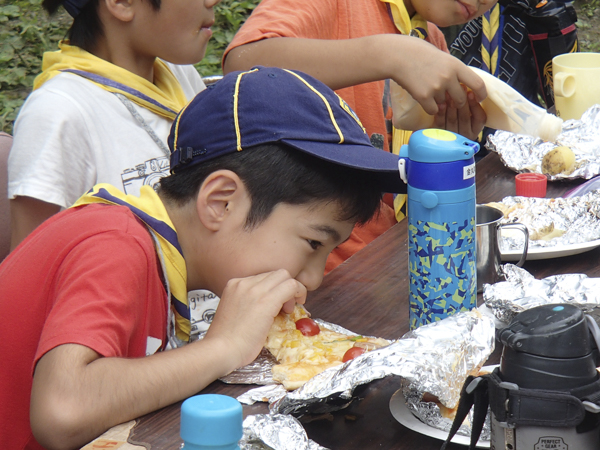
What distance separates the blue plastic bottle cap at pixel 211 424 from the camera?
0.66 meters

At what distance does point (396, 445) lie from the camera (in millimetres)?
906

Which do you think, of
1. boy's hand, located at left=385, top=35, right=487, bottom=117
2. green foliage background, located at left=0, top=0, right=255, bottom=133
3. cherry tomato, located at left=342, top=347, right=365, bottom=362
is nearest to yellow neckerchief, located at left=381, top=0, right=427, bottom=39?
boy's hand, located at left=385, top=35, right=487, bottom=117

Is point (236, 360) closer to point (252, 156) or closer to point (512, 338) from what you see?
point (252, 156)

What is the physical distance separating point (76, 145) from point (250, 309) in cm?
93

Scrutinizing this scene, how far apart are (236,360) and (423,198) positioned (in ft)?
1.31

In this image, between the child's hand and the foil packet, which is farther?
the child's hand

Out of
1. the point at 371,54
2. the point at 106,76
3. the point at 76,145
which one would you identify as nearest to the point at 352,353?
the point at 371,54

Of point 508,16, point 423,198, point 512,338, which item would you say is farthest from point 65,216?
point 508,16

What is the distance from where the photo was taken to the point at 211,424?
66cm

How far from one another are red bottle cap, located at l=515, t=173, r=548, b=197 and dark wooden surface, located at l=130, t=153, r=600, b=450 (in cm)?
5

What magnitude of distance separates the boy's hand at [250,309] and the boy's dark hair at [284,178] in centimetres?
12

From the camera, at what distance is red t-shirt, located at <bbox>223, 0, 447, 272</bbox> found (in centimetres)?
205

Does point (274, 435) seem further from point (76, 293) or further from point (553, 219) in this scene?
point (553, 219)

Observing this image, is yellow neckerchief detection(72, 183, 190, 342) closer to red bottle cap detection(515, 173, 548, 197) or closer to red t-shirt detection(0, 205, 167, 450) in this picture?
red t-shirt detection(0, 205, 167, 450)
